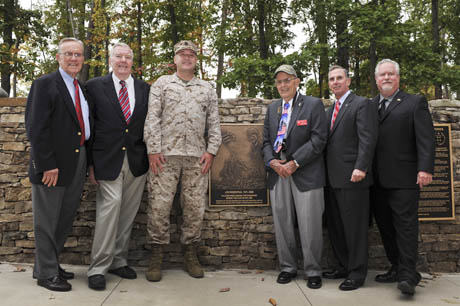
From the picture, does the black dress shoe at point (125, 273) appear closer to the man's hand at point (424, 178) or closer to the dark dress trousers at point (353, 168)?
the dark dress trousers at point (353, 168)

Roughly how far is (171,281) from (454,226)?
3.32 metres

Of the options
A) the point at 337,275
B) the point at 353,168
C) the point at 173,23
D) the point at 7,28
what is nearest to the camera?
the point at 353,168

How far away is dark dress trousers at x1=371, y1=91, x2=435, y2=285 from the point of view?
3.13m

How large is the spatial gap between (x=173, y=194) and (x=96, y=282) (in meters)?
1.04

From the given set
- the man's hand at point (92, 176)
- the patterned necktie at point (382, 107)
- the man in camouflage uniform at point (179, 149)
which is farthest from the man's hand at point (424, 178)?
the man's hand at point (92, 176)

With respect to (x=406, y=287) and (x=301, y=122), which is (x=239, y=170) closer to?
(x=301, y=122)

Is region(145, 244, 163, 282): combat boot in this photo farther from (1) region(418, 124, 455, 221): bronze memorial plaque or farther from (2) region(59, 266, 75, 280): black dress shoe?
(1) region(418, 124, 455, 221): bronze memorial plaque

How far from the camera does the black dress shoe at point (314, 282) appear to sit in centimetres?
326

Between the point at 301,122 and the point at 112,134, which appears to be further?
the point at 301,122

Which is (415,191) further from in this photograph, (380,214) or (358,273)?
(358,273)

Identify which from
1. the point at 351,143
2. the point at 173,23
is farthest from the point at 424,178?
the point at 173,23

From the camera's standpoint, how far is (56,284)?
300 centimetres

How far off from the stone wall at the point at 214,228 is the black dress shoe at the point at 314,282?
0.70 metres

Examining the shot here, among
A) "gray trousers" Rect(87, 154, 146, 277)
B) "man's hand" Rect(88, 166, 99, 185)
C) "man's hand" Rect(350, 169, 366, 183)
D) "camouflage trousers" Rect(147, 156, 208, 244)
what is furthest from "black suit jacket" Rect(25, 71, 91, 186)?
"man's hand" Rect(350, 169, 366, 183)
